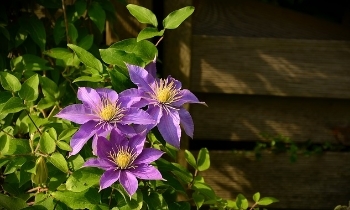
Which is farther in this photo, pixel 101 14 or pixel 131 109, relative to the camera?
pixel 101 14

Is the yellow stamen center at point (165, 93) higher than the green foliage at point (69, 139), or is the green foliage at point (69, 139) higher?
the yellow stamen center at point (165, 93)

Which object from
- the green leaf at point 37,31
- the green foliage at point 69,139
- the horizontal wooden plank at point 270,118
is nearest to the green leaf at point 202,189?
the green foliage at point 69,139

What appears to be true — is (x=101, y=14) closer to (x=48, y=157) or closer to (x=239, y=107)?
A: (x=48, y=157)

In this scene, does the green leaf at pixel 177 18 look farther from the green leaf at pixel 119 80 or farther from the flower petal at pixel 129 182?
the flower petal at pixel 129 182

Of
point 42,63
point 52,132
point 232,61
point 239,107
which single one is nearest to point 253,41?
point 232,61

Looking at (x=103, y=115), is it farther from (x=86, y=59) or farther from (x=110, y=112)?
(x=86, y=59)

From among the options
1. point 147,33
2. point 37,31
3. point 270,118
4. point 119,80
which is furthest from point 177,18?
point 270,118

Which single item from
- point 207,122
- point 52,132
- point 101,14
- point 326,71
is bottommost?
point 207,122
